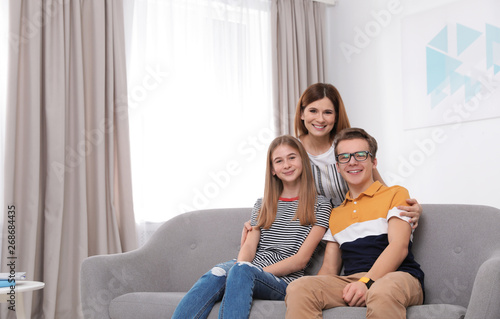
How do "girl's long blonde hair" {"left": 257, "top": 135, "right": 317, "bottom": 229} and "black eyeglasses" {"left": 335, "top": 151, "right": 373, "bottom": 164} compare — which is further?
"girl's long blonde hair" {"left": 257, "top": 135, "right": 317, "bottom": 229}

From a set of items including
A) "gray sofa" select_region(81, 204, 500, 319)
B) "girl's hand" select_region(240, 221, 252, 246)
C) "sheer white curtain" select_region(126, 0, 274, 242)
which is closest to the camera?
"gray sofa" select_region(81, 204, 500, 319)

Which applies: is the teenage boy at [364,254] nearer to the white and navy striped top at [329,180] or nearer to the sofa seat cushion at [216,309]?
the sofa seat cushion at [216,309]

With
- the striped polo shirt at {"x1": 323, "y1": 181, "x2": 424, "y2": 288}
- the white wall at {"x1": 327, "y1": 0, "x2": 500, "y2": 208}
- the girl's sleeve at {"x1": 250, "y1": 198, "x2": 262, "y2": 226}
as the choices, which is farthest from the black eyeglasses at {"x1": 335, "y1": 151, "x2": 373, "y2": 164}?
the white wall at {"x1": 327, "y1": 0, "x2": 500, "y2": 208}

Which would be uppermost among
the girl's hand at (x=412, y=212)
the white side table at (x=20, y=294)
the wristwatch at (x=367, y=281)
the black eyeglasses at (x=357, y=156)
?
the black eyeglasses at (x=357, y=156)

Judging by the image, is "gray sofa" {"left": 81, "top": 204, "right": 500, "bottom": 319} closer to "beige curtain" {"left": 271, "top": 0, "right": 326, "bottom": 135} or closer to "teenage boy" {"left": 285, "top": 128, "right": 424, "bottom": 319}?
"teenage boy" {"left": 285, "top": 128, "right": 424, "bottom": 319}

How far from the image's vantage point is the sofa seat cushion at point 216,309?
154 cm

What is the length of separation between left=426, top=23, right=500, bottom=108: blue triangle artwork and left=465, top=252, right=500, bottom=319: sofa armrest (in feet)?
7.02

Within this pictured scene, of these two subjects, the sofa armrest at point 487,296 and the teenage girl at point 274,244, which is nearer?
the sofa armrest at point 487,296

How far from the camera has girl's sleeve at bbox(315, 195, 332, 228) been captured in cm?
206

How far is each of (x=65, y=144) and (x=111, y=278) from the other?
4.57 feet

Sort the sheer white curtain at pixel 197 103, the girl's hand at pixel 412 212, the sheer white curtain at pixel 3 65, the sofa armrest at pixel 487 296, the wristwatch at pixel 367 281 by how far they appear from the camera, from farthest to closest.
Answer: the sheer white curtain at pixel 197 103 < the sheer white curtain at pixel 3 65 < the girl's hand at pixel 412 212 < the wristwatch at pixel 367 281 < the sofa armrest at pixel 487 296

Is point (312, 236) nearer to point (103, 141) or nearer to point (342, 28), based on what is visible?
point (103, 141)

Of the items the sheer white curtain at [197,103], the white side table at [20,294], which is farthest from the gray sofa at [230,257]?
the sheer white curtain at [197,103]

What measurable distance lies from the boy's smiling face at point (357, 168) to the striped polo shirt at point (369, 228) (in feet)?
0.12
